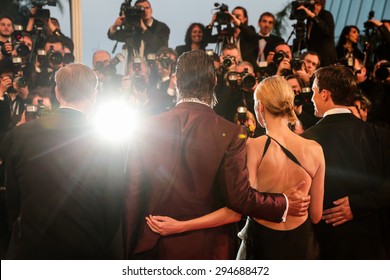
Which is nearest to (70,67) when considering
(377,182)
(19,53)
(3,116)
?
(377,182)

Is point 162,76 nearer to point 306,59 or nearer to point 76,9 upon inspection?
point 306,59

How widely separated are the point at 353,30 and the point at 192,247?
396 cm

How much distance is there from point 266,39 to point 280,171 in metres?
3.34

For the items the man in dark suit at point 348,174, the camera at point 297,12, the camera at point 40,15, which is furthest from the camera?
the camera at point 40,15

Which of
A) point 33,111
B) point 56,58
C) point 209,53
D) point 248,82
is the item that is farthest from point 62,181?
point 56,58

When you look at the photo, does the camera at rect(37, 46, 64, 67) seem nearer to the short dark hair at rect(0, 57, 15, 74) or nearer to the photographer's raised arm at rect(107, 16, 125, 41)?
the short dark hair at rect(0, 57, 15, 74)

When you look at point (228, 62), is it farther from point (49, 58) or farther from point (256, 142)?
point (256, 142)

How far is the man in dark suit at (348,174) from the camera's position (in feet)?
9.29

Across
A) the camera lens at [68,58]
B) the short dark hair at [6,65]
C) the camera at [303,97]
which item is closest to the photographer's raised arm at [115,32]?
the camera lens at [68,58]

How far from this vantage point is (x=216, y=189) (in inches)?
97.7

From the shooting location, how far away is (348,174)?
2.84 metres

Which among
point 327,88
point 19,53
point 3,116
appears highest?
point 327,88

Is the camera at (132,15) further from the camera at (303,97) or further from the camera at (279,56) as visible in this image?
the camera at (303,97)

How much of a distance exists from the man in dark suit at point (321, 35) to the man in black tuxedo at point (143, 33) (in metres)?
1.34
